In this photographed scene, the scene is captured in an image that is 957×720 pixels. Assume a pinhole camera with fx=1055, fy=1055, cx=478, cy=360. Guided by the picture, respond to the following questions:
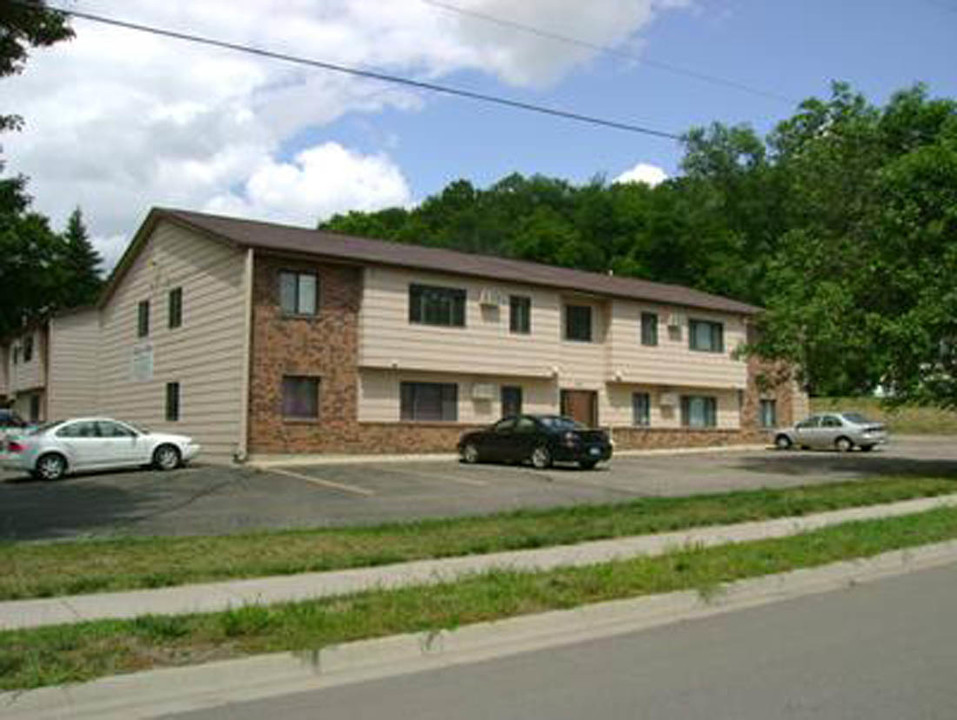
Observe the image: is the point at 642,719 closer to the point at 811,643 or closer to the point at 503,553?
the point at 811,643

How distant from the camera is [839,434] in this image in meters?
39.8

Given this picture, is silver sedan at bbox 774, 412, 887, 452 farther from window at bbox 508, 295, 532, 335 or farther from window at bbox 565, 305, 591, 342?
window at bbox 508, 295, 532, 335

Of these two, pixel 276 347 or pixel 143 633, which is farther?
pixel 276 347

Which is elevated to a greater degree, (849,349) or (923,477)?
(849,349)

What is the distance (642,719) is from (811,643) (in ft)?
8.75

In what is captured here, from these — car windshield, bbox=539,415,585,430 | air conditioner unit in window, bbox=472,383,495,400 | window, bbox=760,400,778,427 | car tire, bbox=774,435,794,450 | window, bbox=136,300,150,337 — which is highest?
window, bbox=136,300,150,337

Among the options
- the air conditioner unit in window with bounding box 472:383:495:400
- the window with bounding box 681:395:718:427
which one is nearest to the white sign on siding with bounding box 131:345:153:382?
the air conditioner unit in window with bounding box 472:383:495:400

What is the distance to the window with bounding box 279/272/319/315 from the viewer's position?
90.0 ft

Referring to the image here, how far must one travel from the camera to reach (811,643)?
8117 millimetres

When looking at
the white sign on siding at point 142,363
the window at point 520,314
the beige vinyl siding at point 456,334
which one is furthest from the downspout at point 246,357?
the window at point 520,314

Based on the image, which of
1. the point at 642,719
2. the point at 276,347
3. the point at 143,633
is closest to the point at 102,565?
the point at 143,633

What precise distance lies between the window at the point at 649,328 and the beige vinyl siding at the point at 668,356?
0.51ft

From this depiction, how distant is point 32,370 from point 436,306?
24154mm

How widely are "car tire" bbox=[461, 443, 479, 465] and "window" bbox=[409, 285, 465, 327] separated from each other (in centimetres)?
393
